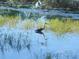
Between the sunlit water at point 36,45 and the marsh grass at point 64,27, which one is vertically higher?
the sunlit water at point 36,45

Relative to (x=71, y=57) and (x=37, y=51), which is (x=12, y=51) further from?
(x=71, y=57)

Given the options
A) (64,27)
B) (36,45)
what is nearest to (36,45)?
(36,45)

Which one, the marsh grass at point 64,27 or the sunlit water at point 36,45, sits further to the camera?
the marsh grass at point 64,27

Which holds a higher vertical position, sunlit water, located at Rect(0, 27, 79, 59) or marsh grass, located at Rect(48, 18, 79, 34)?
sunlit water, located at Rect(0, 27, 79, 59)

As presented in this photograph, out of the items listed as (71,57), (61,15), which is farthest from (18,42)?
(61,15)

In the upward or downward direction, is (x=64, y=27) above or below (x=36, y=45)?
below

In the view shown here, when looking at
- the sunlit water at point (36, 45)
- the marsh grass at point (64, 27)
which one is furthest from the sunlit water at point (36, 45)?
the marsh grass at point (64, 27)

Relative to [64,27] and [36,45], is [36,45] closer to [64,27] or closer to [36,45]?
[36,45]

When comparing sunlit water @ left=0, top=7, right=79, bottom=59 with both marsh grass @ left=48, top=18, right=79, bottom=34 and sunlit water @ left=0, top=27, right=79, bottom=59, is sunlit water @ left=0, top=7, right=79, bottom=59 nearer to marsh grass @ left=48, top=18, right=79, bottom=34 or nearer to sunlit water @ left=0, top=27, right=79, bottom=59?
sunlit water @ left=0, top=27, right=79, bottom=59

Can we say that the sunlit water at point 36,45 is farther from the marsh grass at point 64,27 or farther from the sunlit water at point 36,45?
the marsh grass at point 64,27

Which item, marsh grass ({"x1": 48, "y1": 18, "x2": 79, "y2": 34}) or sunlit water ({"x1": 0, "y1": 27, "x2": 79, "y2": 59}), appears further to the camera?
marsh grass ({"x1": 48, "y1": 18, "x2": 79, "y2": 34})

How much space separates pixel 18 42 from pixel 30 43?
1.01ft

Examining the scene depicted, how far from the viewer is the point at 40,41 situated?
8.72 m

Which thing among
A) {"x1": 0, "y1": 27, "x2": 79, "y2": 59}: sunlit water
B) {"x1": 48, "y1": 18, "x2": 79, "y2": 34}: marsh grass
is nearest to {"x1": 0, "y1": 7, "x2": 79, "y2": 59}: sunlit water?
{"x1": 0, "y1": 27, "x2": 79, "y2": 59}: sunlit water
